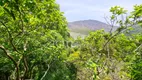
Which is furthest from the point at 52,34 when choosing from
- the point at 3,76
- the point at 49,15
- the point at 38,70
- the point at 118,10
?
the point at 3,76

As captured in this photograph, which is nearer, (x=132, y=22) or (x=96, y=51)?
(x=132, y=22)

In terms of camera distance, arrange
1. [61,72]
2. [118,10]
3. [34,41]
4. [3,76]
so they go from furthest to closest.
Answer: [3,76] < [118,10] < [61,72] < [34,41]

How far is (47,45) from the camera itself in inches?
447

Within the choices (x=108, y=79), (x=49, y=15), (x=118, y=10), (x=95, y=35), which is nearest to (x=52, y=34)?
(x=49, y=15)

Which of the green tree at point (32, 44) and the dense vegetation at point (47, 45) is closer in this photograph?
the dense vegetation at point (47, 45)

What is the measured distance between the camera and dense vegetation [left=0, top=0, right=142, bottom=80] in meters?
7.43

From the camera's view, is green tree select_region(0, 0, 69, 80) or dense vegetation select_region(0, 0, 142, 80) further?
green tree select_region(0, 0, 69, 80)

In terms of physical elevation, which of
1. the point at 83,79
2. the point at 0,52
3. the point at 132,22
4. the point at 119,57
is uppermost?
the point at 132,22

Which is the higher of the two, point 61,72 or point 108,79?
point 61,72

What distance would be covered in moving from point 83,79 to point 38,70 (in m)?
10.2

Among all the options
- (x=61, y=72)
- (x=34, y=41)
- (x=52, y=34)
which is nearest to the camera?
(x=34, y=41)

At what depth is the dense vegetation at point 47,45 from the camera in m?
7.43

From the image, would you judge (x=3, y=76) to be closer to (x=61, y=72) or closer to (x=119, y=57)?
(x=61, y=72)

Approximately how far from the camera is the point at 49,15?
14023 mm
